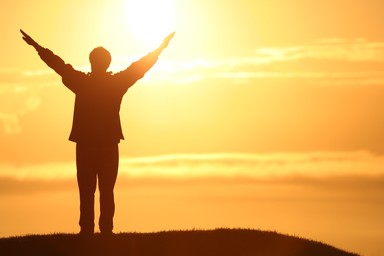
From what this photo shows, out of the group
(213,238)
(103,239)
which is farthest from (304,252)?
(103,239)

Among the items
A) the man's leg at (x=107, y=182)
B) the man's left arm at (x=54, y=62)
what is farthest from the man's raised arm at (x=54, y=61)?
the man's leg at (x=107, y=182)

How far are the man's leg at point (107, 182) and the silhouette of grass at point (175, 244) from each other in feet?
1.69

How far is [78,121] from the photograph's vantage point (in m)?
23.2

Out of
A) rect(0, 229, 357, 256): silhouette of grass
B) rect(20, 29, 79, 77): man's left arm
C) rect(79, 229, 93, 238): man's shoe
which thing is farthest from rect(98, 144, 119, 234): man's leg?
rect(20, 29, 79, 77): man's left arm

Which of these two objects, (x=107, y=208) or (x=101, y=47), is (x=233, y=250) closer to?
(x=107, y=208)

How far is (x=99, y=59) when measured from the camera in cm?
2295

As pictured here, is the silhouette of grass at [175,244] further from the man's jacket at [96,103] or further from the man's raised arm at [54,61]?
the man's raised arm at [54,61]

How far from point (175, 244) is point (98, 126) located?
4058mm

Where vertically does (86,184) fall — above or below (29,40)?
below

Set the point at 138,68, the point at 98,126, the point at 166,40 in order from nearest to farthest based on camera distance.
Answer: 1. the point at 98,126
2. the point at 138,68
3. the point at 166,40

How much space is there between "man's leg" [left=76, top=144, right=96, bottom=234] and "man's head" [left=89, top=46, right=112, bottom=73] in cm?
223

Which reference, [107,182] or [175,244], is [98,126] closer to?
[107,182]

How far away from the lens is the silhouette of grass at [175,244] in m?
23.0

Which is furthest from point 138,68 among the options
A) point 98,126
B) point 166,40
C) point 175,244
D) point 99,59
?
point 175,244
